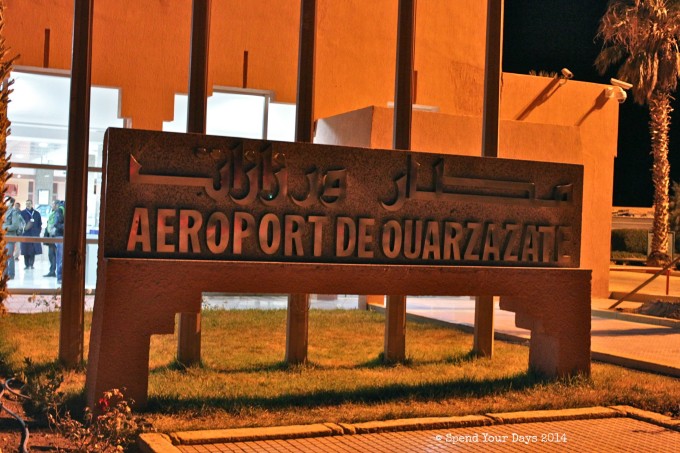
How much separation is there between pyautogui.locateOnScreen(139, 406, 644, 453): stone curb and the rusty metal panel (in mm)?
1889

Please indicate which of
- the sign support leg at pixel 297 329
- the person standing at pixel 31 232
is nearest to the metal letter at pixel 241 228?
the sign support leg at pixel 297 329

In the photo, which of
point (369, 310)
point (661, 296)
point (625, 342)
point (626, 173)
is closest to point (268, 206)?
point (625, 342)

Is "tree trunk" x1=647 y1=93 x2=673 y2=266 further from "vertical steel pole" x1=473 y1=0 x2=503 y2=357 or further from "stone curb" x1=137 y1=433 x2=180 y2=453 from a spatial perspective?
"stone curb" x1=137 y1=433 x2=180 y2=453

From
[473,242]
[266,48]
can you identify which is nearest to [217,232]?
[473,242]

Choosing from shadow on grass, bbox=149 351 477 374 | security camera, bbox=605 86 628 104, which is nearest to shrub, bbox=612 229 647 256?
security camera, bbox=605 86 628 104

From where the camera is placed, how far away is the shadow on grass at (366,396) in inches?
318

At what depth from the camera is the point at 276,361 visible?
36.1ft

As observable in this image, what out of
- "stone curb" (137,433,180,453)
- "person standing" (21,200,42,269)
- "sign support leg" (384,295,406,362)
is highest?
"person standing" (21,200,42,269)

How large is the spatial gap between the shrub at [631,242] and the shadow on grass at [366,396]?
132ft

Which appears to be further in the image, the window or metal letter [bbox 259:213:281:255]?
the window

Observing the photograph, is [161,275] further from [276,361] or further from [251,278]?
[276,361]

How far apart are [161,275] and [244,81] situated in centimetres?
1155

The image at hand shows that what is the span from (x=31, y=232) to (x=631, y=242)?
36.1 m

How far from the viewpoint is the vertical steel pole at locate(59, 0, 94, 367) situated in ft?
31.8
